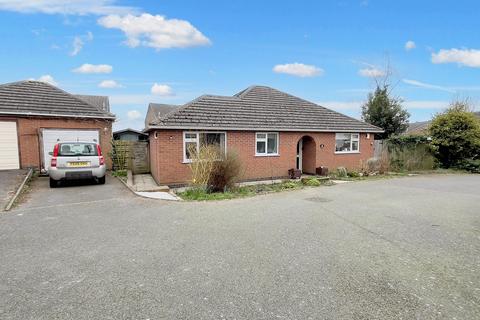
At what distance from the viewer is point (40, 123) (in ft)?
47.9

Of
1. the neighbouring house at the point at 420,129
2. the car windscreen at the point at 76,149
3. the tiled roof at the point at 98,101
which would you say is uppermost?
the tiled roof at the point at 98,101

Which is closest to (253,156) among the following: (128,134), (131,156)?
(131,156)

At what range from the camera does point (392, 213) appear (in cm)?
728

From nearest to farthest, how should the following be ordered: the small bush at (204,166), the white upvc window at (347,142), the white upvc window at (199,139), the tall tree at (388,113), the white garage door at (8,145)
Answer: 1. the small bush at (204,166)
2. the white upvc window at (199,139)
3. the white garage door at (8,145)
4. the white upvc window at (347,142)
5. the tall tree at (388,113)

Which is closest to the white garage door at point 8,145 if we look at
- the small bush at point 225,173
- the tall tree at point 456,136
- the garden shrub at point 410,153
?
the small bush at point 225,173

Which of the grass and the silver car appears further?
the silver car

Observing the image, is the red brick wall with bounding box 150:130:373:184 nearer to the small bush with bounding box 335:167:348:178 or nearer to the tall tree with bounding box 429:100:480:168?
the small bush with bounding box 335:167:348:178

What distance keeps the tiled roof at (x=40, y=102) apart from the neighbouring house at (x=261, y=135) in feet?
13.8

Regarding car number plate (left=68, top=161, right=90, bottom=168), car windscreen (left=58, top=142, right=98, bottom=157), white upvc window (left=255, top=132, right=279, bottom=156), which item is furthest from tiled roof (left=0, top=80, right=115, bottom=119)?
white upvc window (left=255, top=132, right=279, bottom=156)

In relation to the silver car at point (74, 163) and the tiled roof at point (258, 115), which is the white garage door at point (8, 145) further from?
the tiled roof at point (258, 115)

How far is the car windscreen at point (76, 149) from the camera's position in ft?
35.5

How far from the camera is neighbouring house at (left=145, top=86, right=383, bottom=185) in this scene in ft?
40.8

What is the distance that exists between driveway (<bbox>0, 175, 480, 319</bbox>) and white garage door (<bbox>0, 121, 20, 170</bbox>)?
322 inches

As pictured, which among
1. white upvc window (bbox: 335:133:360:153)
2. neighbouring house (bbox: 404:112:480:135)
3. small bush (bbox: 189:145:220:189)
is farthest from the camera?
neighbouring house (bbox: 404:112:480:135)
